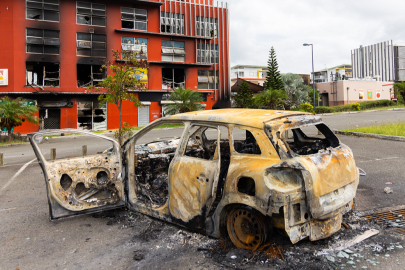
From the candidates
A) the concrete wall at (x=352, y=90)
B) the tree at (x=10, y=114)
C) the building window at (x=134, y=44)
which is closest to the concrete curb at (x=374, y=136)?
the tree at (x=10, y=114)

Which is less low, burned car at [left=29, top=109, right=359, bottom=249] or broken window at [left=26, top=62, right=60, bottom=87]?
broken window at [left=26, top=62, right=60, bottom=87]

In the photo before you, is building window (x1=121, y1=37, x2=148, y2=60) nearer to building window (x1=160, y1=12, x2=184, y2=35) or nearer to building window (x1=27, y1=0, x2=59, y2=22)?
building window (x1=160, y1=12, x2=184, y2=35)

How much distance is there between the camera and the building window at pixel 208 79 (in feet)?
110

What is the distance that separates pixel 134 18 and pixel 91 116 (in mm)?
11268

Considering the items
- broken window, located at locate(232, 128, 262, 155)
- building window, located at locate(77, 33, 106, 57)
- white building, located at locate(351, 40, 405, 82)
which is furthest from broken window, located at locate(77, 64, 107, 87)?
white building, located at locate(351, 40, 405, 82)

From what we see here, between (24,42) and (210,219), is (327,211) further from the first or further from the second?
(24,42)

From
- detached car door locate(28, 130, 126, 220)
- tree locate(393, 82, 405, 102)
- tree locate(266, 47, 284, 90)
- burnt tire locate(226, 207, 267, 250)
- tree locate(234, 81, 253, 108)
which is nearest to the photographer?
burnt tire locate(226, 207, 267, 250)

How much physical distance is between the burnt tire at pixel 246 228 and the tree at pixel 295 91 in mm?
37884

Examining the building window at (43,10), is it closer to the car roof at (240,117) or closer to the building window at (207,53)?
the building window at (207,53)

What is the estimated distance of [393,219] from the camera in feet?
13.3

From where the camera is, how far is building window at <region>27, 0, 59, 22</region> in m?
26.8

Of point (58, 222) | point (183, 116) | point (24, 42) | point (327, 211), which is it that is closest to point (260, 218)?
point (327, 211)

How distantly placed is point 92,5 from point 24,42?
7.30 m

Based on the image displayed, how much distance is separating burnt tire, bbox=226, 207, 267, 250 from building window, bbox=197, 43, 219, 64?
3144cm
